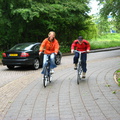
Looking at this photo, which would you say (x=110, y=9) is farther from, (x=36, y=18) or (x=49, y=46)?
(x=49, y=46)

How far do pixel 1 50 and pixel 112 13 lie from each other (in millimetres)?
11204

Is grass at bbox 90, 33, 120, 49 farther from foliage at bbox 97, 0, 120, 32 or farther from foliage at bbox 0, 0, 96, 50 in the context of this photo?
foliage at bbox 97, 0, 120, 32

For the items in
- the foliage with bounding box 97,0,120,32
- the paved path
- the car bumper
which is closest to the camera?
the paved path

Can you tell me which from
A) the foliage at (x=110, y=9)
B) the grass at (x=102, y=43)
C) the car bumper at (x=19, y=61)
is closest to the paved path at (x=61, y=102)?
the car bumper at (x=19, y=61)

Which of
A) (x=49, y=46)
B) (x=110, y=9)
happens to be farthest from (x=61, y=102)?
(x=110, y=9)

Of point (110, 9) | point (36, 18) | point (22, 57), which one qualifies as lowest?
point (22, 57)

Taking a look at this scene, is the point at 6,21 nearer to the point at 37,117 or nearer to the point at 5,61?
the point at 5,61

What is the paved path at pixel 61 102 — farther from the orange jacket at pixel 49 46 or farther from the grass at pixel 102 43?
the grass at pixel 102 43

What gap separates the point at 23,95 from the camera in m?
6.39

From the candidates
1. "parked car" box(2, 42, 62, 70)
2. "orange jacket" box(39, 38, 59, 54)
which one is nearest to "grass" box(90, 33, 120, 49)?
"parked car" box(2, 42, 62, 70)

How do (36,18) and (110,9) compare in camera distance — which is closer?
(110,9)

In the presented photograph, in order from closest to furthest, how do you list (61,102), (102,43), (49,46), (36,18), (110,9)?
(61,102) → (49,46) → (110,9) → (36,18) → (102,43)

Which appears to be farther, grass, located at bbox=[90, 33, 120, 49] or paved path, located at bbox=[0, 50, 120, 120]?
grass, located at bbox=[90, 33, 120, 49]

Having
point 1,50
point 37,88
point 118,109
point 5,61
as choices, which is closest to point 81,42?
point 37,88
